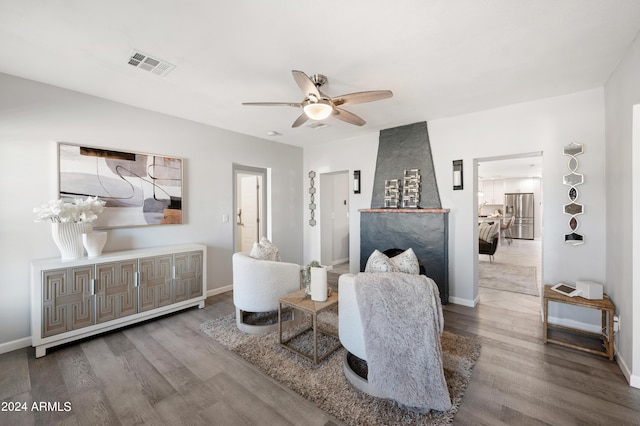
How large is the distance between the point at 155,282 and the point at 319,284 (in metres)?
2.11

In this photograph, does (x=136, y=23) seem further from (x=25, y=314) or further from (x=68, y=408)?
(x=25, y=314)

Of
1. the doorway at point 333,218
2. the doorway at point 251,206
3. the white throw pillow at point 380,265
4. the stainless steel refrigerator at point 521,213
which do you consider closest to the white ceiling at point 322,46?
the white throw pillow at point 380,265

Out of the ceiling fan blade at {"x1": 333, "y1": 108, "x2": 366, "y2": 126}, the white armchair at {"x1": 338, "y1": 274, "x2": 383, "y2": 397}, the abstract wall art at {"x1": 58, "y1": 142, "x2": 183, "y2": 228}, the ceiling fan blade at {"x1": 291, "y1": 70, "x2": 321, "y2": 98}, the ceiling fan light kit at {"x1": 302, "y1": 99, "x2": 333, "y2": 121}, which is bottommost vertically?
the white armchair at {"x1": 338, "y1": 274, "x2": 383, "y2": 397}

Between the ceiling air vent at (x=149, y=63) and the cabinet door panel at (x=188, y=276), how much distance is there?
2089 mm

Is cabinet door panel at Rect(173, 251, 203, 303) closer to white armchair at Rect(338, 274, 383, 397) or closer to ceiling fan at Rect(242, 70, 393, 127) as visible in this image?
ceiling fan at Rect(242, 70, 393, 127)

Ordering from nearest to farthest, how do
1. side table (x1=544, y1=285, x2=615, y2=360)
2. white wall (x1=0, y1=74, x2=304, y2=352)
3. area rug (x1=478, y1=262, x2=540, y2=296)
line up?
side table (x1=544, y1=285, x2=615, y2=360)
white wall (x1=0, y1=74, x2=304, y2=352)
area rug (x1=478, y1=262, x2=540, y2=296)

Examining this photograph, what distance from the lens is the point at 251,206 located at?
534 cm

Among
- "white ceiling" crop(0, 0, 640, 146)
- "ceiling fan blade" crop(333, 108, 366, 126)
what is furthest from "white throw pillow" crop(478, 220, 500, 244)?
"ceiling fan blade" crop(333, 108, 366, 126)

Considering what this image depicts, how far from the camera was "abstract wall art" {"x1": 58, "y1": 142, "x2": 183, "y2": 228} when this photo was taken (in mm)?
2893

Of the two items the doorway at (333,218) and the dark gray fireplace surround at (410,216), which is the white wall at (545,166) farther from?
the doorway at (333,218)

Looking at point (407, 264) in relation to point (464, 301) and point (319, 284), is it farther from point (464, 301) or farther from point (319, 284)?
point (464, 301)

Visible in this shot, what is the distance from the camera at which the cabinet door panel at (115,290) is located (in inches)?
108

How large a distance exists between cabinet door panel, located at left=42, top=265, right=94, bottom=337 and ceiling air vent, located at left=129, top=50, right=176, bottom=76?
2034 mm

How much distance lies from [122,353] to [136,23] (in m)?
2.82
